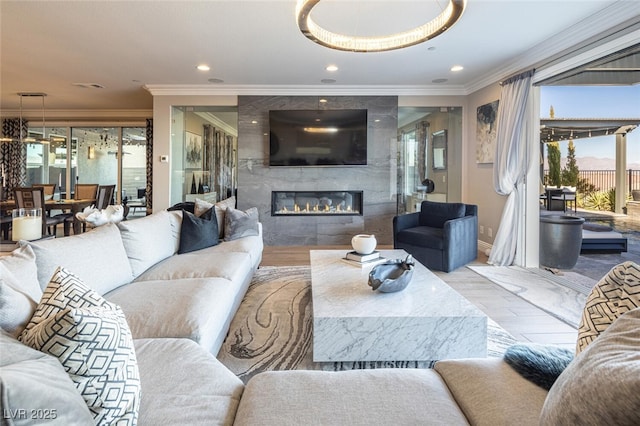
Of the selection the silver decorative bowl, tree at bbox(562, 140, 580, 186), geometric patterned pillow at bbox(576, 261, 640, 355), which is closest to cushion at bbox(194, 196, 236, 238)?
the silver decorative bowl

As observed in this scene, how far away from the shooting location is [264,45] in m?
3.88

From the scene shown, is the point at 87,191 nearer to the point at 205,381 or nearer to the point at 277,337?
the point at 277,337

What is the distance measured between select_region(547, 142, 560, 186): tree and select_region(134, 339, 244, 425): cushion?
731cm

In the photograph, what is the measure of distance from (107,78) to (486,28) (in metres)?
5.17

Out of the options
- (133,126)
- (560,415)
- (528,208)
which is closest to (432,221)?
(528,208)

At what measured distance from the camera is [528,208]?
4.32 meters

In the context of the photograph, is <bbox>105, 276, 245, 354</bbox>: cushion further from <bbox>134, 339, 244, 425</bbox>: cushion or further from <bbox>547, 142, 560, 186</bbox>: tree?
<bbox>547, 142, 560, 186</bbox>: tree

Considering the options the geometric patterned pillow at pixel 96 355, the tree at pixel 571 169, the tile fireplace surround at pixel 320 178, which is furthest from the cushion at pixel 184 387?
the tree at pixel 571 169

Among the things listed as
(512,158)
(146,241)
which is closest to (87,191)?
(146,241)

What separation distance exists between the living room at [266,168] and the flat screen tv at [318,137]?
0.46 feet

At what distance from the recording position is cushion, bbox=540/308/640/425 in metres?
0.54

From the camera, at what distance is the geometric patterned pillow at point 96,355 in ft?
2.56

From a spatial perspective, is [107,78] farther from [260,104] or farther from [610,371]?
[610,371]

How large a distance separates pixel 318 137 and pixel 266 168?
102 cm
